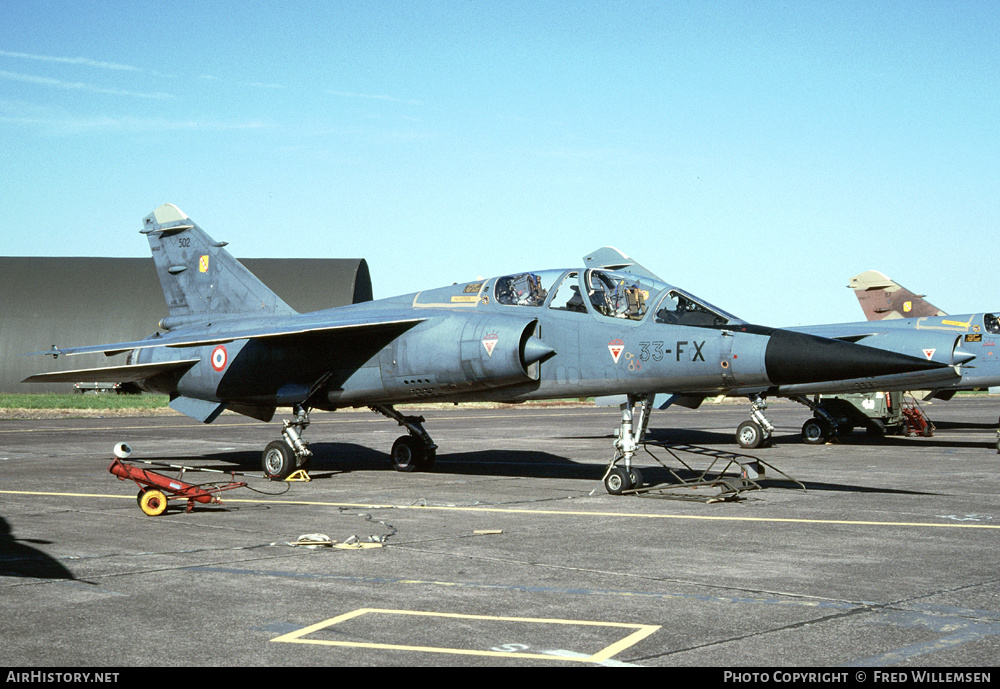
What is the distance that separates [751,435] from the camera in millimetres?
22969

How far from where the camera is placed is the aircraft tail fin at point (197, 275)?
18984mm

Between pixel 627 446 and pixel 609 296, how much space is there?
215 centimetres

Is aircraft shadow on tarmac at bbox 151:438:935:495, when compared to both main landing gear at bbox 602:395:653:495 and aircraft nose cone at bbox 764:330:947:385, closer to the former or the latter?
main landing gear at bbox 602:395:653:495

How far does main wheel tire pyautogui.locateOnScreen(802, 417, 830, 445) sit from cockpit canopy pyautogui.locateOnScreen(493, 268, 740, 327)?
1343 cm

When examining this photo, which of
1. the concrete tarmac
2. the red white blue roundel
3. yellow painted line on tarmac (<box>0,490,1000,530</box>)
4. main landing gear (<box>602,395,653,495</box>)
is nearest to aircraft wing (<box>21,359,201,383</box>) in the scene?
the red white blue roundel

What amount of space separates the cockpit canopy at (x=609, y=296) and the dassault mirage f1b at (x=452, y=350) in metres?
0.02

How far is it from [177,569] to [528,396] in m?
7.17

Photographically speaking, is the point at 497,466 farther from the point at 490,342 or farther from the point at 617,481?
the point at 617,481

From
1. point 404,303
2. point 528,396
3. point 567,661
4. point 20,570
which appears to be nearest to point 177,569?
point 20,570

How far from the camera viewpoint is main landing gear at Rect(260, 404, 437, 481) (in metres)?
15.8

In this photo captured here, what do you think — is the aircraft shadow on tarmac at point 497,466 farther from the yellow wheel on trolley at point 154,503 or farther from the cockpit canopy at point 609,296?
the yellow wheel on trolley at point 154,503

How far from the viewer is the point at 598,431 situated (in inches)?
1154

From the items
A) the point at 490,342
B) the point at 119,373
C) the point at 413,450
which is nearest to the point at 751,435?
the point at 413,450

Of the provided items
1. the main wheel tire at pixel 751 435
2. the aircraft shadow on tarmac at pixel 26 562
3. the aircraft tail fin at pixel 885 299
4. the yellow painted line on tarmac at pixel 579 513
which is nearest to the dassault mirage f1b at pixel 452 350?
the yellow painted line on tarmac at pixel 579 513
